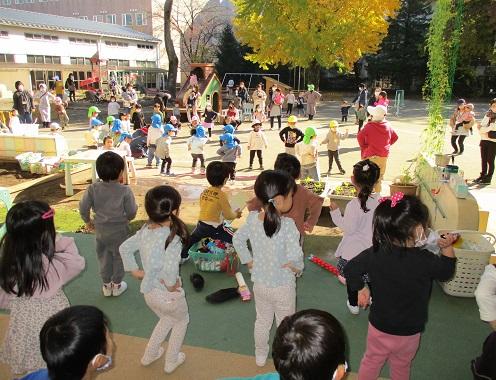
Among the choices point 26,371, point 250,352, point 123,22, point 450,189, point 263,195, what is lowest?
point 250,352

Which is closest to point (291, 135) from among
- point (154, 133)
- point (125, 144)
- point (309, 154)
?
point (309, 154)

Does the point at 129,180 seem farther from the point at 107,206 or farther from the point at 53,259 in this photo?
the point at 53,259

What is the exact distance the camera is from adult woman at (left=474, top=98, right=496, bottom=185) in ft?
30.8

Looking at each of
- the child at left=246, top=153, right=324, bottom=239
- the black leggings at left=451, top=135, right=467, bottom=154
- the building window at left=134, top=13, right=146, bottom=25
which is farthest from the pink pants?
the building window at left=134, top=13, right=146, bottom=25

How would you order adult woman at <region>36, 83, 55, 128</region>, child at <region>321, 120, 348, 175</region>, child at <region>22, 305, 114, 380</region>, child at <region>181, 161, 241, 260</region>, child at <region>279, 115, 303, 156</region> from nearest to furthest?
child at <region>22, 305, 114, 380</region>, child at <region>181, 161, 241, 260</region>, child at <region>279, 115, 303, 156</region>, child at <region>321, 120, 348, 175</region>, adult woman at <region>36, 83, 55, 128</region>

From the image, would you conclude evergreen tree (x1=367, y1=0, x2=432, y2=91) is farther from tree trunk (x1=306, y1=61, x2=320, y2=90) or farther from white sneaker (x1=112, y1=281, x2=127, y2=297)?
white sneaker (x1=112, y1=281, x2=127, y2=297)

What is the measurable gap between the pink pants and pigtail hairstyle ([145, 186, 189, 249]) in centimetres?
152

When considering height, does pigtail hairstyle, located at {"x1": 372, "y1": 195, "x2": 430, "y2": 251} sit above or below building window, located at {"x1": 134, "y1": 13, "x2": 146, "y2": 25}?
below

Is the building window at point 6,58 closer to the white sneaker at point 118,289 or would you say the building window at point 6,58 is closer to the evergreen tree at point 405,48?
the evergreen tree at point 405,48

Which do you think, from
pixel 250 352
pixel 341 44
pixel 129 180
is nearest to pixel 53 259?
pixel 250 352

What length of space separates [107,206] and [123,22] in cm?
4798

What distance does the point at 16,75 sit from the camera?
2967 centimetres

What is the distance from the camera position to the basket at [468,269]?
4.75 metres

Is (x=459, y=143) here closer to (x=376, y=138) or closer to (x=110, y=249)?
(x=376, y=138)
